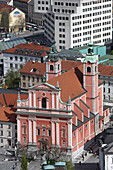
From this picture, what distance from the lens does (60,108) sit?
19850 cm

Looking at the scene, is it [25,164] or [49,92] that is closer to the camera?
[25,164]

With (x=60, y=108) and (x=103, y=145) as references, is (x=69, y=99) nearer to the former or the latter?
(x=60, y=108)

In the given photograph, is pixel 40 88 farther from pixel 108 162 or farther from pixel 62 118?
pixel 108 162

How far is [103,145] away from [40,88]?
23440 millimetres

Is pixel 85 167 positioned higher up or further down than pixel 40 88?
further down

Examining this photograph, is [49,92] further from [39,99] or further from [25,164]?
[25,164]

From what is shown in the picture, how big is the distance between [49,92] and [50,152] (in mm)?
13855

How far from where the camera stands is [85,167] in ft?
642

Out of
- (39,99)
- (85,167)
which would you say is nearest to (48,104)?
(39,99)

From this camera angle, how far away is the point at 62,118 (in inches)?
7830

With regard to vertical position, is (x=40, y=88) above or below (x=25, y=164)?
above

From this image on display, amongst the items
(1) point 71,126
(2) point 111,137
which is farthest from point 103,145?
(1) point 71,126

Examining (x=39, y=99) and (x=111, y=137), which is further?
(x=39, y=99)

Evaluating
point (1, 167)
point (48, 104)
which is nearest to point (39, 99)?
point (48, 104)
